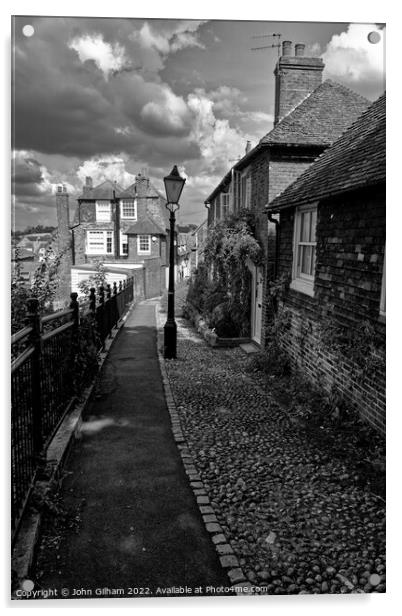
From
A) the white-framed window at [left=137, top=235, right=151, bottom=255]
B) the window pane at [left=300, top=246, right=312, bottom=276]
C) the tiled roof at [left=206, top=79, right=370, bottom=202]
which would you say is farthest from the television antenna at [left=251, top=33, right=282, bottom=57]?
the white-framed window at [left=137, top=235, right=151, bottom=255]

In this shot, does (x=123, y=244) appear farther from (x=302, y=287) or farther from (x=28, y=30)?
(x=28, y=30)

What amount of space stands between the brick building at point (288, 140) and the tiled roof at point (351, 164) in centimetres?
88

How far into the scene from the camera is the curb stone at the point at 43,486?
2686 millimetres

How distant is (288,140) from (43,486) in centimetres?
854

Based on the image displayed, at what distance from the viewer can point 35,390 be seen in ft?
12.1

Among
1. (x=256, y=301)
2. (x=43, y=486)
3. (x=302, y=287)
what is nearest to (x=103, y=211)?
(x=256, y=301)

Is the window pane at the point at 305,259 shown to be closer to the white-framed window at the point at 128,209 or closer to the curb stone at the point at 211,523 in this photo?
the curb stone at the point at 211,523

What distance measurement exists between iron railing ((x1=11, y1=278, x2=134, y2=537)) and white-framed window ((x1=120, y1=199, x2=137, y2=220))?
29.5 meters

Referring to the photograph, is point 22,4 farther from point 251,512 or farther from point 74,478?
point 251,512

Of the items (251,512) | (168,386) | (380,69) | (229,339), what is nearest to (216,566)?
(251,512)

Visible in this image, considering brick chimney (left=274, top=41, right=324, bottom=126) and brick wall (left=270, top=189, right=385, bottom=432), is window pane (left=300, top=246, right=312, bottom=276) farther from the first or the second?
brick chimney (left=274, top=41, right=324, bottom=126)

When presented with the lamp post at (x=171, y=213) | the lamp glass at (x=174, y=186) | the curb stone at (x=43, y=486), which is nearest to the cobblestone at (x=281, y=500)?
the curb stone at (x=43, y=486)

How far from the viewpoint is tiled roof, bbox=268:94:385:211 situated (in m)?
5.07

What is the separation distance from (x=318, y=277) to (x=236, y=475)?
12.3 ft
